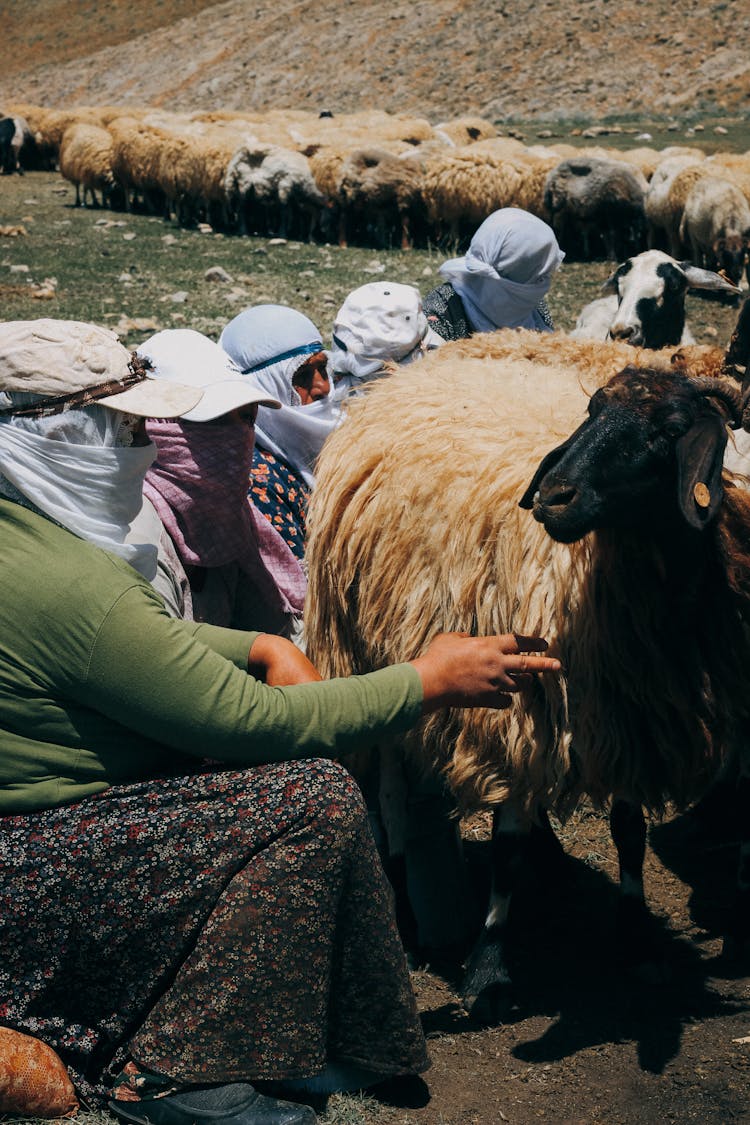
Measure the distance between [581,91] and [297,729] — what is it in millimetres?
49586

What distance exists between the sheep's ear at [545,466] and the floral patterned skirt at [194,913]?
97 cm

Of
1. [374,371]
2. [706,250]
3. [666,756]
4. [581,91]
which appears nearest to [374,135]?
[706,250]

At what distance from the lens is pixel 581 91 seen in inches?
1855

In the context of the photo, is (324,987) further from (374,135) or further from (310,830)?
(374,135)

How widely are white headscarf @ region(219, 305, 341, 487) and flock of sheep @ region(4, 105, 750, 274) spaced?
12904mm

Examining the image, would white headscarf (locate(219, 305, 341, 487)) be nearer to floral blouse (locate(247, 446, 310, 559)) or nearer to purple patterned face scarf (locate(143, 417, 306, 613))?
floral blouse (locate(247, 446, 310, 559))

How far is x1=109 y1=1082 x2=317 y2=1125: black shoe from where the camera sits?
233 centimetres

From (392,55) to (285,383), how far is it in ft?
184

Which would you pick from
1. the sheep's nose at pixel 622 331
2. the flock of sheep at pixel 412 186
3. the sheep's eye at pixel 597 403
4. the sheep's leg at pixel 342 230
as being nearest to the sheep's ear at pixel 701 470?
the sheep's eye at pixel 597 403

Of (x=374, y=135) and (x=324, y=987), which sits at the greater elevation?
(x=374, y=135)

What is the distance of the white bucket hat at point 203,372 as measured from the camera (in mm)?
3180

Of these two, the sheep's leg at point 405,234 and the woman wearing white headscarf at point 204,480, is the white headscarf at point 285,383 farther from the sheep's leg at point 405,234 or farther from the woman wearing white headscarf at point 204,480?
the sheep's leg at point 405,234

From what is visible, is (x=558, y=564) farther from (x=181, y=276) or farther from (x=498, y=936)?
(x=181, y=276)

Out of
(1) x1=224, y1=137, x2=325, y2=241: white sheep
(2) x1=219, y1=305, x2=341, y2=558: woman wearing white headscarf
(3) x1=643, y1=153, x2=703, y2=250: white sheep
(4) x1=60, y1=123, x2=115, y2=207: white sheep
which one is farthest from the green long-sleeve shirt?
(4) x1=60, y1=123, x2=115, y2=207: white sheep
